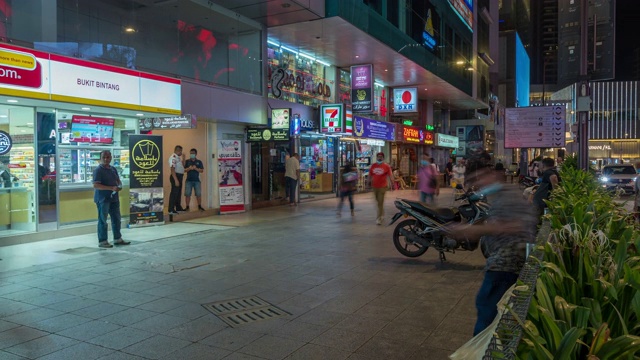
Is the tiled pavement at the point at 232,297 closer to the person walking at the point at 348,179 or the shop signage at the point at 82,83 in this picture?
the shop signage at the point at 82,83

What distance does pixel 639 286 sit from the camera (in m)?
2.24

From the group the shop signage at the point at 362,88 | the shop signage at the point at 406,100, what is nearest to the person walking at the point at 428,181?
the shop signage at the point at 362,88

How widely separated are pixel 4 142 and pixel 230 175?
19.9 ft

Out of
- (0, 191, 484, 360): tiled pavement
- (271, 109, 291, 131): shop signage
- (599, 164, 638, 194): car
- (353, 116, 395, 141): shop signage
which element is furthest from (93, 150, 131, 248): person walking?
(599, 164, 638, 194): car

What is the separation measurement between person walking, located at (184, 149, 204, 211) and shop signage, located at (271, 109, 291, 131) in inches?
116

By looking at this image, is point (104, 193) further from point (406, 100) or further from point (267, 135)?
point (406, 100)

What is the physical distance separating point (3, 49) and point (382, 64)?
1564 centimetres

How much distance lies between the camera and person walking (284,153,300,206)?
1681 centimetres

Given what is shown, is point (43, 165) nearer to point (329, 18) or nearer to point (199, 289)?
point (199, 289)

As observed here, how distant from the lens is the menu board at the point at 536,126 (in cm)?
1263

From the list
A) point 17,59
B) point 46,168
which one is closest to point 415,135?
point 46,168

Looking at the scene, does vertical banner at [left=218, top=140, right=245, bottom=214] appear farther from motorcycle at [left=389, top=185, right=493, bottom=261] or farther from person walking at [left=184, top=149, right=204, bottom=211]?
motorcycle at [left=389, top=185, right=493, bottom=261]

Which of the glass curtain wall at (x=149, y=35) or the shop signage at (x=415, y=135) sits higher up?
the glass curtain wall at (x=149, y=35)

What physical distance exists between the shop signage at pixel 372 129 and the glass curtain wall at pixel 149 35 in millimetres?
6152
